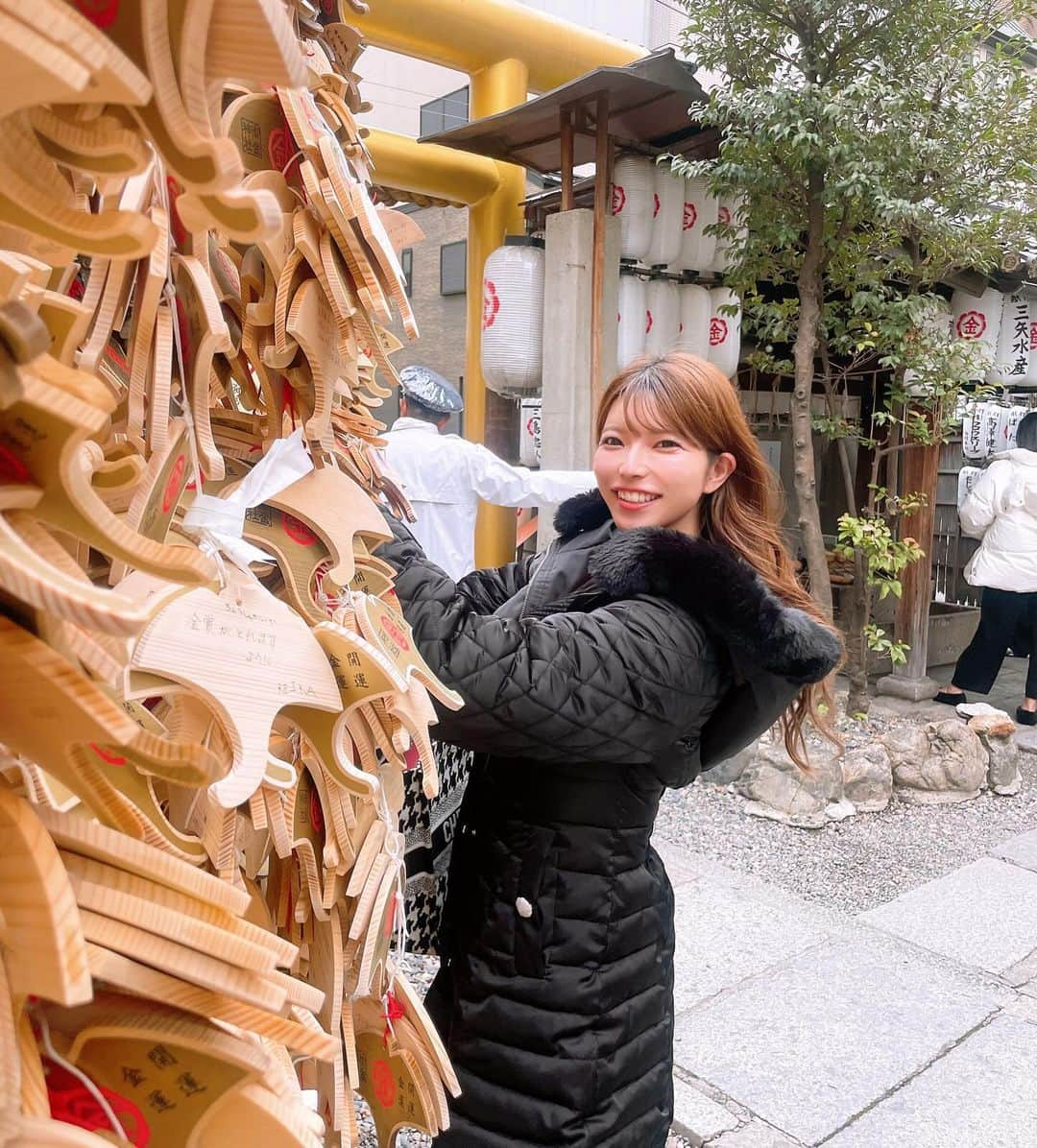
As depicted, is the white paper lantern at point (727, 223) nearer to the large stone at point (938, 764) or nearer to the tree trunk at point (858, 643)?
the tree trunk at point (858, 643)

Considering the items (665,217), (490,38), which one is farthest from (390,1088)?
(490,38)

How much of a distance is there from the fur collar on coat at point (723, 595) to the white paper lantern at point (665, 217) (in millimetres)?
3773

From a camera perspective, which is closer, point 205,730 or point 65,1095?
point 65,1095

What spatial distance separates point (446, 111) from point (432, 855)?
1428 cm

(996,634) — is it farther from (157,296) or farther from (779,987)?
(157,296)

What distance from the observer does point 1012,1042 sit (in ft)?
7.89

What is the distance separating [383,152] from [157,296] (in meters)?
4.77

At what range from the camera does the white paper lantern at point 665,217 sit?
4.64m

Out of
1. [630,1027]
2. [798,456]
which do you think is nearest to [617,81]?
[798,456]

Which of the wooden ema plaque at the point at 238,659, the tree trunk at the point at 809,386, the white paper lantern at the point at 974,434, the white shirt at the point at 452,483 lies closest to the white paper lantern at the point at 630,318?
the tree trunk at the point at 809,386

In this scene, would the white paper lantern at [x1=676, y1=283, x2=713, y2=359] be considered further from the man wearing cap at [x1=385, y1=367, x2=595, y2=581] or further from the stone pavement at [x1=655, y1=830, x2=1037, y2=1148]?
the stone pavement at [x1=655, y1=830, x2=1037, y2=1148]

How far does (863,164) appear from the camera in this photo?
4129 mm

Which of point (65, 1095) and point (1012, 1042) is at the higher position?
point (65, 1095)

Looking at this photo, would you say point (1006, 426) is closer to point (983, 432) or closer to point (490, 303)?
point (983, 432)
